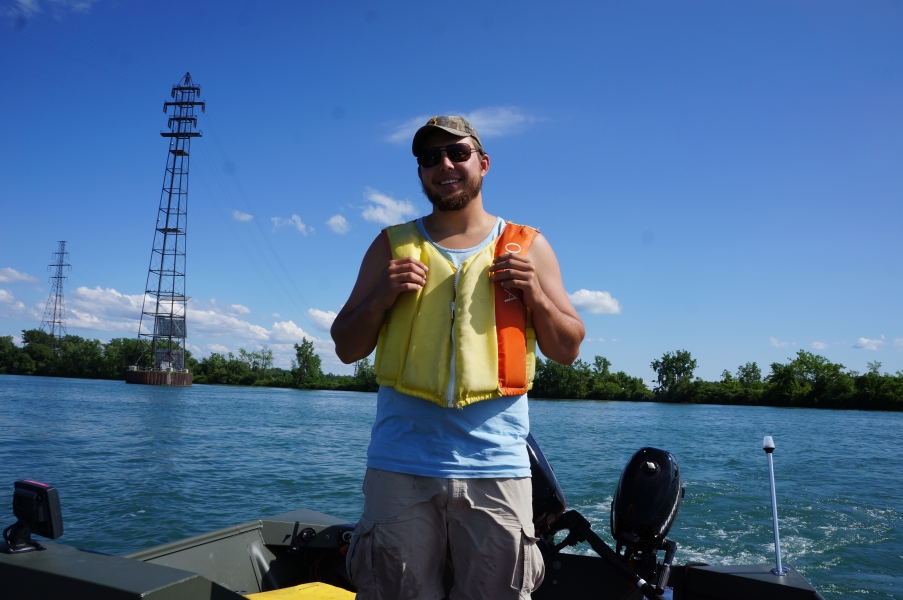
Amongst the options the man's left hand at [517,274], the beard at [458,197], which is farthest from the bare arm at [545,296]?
the beard at [458,197]

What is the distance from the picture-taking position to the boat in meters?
1.55

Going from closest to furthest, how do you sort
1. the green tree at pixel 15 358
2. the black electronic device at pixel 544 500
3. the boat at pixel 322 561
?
the boat at pixel 322 561 < the black electronic device at pixel 544 500 < the green tree at pixel 15 358

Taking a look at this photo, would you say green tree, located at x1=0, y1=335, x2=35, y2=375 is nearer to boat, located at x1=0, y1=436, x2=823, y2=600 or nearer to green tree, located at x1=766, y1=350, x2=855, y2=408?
green tree, located at x1=766, y1=350, x2=855, y2=408

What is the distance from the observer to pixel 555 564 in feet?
10.3

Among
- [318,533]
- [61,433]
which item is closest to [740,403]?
[61,433]

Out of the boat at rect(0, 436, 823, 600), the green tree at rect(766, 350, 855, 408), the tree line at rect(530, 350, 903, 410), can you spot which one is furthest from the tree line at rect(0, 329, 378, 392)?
the boat at rect(0, 436, 823, 600)

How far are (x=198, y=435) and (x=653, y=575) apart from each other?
2112 centimetres

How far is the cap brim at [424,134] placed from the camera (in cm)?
185

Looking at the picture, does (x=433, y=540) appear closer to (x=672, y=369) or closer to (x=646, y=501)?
(x=646, y=501)

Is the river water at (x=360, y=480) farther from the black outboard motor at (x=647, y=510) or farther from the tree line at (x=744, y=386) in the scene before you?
the tree line at (x=744, y=386)

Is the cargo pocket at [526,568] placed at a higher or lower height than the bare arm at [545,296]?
lower

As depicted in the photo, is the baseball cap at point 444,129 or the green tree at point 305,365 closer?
the baseball cap at point 444,129

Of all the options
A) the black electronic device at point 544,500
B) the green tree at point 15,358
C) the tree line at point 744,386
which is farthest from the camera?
the green tree at point 15,358

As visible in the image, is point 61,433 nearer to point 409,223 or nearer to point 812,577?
point 812,577
